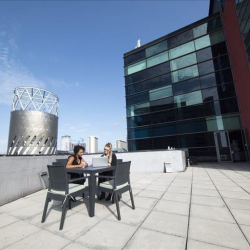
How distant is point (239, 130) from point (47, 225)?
13840mm

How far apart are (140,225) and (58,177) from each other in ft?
5.38

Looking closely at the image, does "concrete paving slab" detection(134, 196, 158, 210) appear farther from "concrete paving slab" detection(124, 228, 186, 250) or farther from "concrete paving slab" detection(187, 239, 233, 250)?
"concrete paving slab" detection(187, 239, 233, 250)

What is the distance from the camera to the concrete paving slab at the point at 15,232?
1.96 metres

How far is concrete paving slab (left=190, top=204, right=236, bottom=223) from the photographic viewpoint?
2.44 meters

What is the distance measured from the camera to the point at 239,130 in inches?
443

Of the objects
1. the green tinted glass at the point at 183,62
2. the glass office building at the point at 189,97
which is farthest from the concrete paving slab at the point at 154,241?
the green tinted glass at the point at 183,62

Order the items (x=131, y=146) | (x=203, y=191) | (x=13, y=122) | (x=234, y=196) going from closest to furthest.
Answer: (x=234, y=196)
(x=203, y=191)
(x=131, y=146)
(x=13, y=122)

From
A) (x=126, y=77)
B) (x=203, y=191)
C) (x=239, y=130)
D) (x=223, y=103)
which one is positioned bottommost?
(x=203, y=191)

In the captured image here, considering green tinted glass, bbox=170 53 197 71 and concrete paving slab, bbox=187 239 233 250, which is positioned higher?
green tinted glass, bbox=170 53 197 71

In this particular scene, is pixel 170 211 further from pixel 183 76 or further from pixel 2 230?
pixel 183 76

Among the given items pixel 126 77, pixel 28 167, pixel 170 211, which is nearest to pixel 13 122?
pixel 126 77

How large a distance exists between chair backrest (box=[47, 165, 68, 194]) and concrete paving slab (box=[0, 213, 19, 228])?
0.93 meters

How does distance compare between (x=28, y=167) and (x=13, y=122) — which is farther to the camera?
(x=13, y=122)

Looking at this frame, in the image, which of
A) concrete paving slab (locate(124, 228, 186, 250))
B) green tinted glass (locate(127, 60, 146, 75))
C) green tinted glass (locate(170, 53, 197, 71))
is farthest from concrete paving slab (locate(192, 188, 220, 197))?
green tinted glass (locate(127, 60, 146, 75))
